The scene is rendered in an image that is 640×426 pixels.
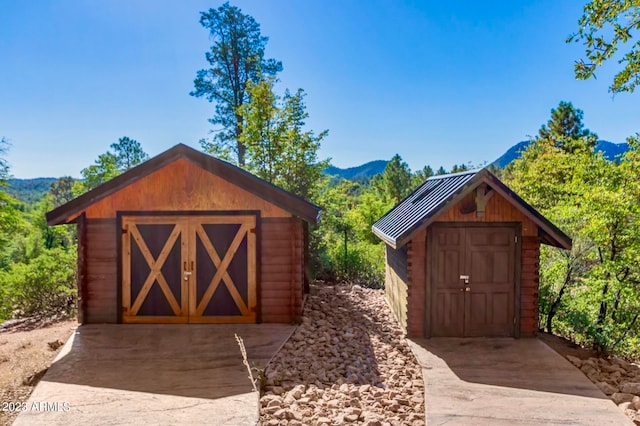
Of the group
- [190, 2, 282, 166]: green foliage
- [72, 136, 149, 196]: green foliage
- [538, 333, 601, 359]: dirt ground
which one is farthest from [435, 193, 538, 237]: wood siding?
[72, 136, 149, 196]: green foliage

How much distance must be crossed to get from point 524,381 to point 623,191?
16.0ft

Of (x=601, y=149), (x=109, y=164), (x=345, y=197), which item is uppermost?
(x=601, y=149)

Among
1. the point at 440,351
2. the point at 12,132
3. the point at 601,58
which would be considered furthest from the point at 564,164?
the point at 12,132

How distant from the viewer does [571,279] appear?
8.60m

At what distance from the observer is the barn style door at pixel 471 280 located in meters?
6.80

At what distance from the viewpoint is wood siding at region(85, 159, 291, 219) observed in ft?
23.4

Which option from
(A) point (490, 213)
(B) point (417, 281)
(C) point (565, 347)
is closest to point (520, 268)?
(A) point (490, 213)

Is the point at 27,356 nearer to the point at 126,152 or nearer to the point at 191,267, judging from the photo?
the point at 191,267

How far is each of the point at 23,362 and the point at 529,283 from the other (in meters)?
8.78

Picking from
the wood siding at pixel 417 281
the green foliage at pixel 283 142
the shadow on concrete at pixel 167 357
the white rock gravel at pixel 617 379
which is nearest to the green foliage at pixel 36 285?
the shadow on concrete at pixel 167 357

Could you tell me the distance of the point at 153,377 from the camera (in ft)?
16.8

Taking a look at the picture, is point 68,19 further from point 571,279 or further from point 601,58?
point 571,279

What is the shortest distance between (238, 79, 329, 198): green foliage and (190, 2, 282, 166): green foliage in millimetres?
3467

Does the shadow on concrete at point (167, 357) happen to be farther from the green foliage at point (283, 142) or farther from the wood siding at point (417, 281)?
the green foliage at point (283, 142)
